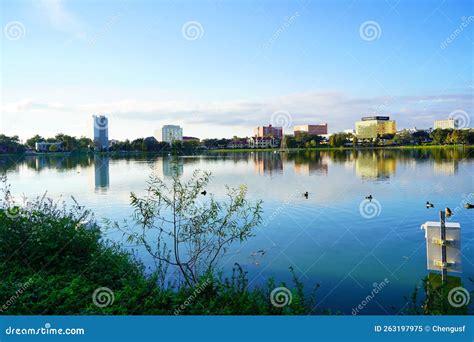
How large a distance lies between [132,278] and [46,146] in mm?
41688

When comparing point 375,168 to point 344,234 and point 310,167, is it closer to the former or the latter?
point 310,167

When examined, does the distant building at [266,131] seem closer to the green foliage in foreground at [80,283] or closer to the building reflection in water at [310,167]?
the building reflection in water at [310,167]

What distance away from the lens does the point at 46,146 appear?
41719 mm

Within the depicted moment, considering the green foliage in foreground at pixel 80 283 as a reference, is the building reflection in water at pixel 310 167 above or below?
above

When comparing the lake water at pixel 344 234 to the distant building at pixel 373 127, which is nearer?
the lake water at pixel 344 234

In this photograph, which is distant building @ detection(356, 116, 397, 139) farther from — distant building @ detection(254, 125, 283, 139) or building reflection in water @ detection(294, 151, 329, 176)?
distant building @ detection(254, 125, 283, 139)

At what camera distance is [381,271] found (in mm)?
6293

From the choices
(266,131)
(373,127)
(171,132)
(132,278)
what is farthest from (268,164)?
(132,278)

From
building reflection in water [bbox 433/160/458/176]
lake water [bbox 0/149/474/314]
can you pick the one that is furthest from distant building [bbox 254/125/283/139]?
building reflection in water [bbox 433/160/458/176]

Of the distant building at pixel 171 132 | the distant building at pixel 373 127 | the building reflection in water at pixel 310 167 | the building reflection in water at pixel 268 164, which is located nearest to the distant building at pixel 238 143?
the building reflection in water at pixel 268 164

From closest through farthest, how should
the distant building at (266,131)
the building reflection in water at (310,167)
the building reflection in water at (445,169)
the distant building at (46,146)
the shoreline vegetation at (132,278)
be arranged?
the shoreline vegetation at (132,278) < the distant building at (266,131) < the building reflection in water at (445,169) < the building reflection in water at (310,167) < the distant building at (46,146)

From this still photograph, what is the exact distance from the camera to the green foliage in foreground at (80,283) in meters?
3.48
